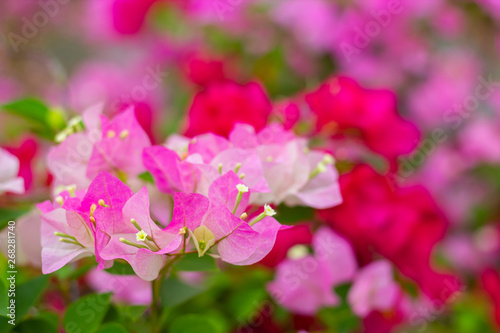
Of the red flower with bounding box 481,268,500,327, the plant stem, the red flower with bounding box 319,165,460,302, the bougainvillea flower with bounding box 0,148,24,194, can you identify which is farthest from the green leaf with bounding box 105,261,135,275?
the red flower with bounding box 481,268,500,327

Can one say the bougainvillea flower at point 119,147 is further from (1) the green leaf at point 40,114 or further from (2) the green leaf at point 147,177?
(1) the green leaf at point 40,114

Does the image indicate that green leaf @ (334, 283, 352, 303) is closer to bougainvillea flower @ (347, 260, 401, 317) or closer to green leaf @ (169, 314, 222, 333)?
bougainvillea flower @ (347, 260, 401, 317)

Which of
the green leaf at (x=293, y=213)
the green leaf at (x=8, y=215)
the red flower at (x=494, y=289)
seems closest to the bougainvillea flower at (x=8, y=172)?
the green leaf at (x=8, y=215)

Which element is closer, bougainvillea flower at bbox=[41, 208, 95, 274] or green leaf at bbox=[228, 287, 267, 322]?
bougainvillea flower at bbox=[41, 208, 95, 274]

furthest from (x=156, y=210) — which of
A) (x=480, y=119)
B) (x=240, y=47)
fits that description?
(x=480, y=119)

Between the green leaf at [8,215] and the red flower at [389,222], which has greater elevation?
the red flower at [389,222]

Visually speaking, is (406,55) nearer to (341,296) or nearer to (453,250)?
(453,250)

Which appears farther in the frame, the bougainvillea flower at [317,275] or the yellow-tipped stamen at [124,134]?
the bougainvillea flower at [317,275]
